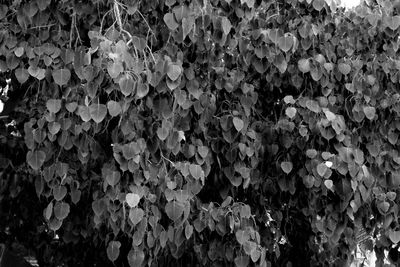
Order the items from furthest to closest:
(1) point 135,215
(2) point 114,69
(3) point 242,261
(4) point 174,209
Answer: (3) point 242,261, (4) point 174,209, (1) point 135,215, (2) point 114,69

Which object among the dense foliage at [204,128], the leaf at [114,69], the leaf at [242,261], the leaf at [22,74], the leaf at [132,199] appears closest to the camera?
the leaf at [114,69]

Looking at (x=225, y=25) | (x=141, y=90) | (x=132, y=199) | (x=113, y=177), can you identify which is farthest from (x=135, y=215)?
(x=225, y=25)

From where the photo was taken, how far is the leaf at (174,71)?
2.59m

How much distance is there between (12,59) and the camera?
273 centimetres

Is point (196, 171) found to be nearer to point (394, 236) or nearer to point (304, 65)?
point (304, 65)

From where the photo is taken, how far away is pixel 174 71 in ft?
8.54

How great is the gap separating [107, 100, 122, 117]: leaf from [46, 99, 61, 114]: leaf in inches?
10.5

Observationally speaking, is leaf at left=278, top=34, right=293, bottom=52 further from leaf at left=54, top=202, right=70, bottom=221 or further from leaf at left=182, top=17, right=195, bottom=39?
leaf at left=54, top=202, right=70, bottom=221

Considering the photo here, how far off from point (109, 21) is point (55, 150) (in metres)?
0.63

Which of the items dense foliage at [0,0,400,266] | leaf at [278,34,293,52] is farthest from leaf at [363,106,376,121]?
leaf at [278,34,293,52]

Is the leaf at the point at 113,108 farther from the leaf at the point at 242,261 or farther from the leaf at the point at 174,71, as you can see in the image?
the leaf at the point at 242,261

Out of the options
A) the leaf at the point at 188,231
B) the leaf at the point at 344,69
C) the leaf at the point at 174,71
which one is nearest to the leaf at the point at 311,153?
the leaf at the point at 344,69

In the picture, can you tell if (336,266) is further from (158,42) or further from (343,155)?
(158,42)

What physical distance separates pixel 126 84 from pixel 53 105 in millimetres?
370
